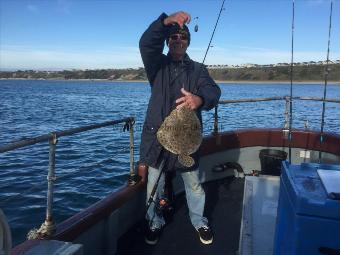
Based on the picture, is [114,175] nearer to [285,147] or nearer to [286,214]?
[285,147]

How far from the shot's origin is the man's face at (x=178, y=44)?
152 inches

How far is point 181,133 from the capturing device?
3727 millimetres

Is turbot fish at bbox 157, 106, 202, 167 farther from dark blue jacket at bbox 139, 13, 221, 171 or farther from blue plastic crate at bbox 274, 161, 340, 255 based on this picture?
blue plastic crate at bbox 274, 161, 340, 255

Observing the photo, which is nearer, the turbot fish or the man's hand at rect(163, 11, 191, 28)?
the man's hand at rect(163, 11, 191, 28)

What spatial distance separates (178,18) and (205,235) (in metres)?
2.33

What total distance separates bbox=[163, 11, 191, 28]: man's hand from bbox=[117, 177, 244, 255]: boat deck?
2.33m

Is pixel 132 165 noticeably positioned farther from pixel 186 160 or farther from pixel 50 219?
pixel 50 219

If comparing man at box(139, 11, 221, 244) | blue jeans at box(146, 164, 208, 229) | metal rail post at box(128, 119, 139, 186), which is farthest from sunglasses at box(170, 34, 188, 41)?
blue jeans at box(146, 164, 208, 229)

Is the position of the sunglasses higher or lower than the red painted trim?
higher

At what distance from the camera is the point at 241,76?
5285 inches

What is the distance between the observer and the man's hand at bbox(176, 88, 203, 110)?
357 cm

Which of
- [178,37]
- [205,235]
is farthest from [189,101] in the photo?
[205,235]

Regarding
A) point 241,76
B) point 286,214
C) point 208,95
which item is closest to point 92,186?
point 208,95

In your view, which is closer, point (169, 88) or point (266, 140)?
point (169, 88)
